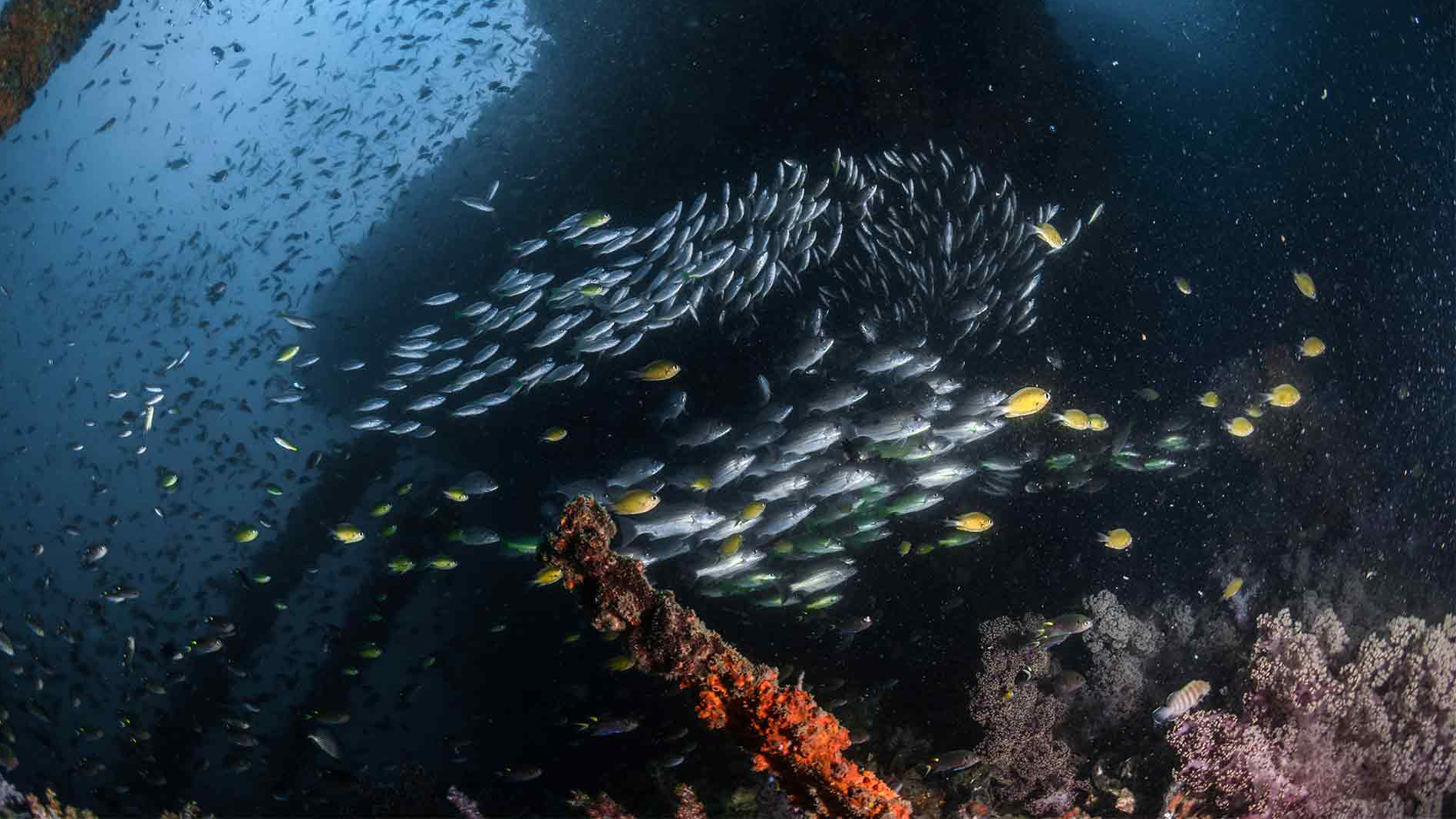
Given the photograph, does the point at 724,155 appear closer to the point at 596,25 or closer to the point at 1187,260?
the point at 596,25

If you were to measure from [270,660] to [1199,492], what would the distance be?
25.6 m

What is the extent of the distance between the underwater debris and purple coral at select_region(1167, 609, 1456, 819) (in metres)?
4.72

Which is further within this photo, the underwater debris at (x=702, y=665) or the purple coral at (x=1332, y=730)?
the purple coral at (x=1332, y=730)

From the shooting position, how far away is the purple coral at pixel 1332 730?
21.9 ft

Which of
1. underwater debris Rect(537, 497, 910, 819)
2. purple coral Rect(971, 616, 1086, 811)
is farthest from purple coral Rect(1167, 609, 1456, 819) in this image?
underwater debris Rect(537, 497, 910, 819)

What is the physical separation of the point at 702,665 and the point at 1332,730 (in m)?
7.45

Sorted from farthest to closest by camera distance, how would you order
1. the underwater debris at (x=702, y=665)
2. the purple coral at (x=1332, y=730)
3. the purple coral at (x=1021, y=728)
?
the purple coral at (x=1021, y=728), the purple coral at (x=1332, y=730), the underwater debris at (x=702, y=665)

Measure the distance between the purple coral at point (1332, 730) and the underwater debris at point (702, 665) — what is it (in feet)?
15.5

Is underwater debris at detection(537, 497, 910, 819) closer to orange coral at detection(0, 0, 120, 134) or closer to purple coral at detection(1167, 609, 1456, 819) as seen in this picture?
purple coral at detection(1167, 609, 1456, 819)

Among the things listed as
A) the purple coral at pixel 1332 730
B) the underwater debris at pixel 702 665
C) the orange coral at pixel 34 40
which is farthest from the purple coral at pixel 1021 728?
the orange coral at pixel 34 40

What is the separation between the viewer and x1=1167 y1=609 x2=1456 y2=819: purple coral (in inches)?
263

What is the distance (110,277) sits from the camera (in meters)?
34.9

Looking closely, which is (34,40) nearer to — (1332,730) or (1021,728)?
(1021,728)

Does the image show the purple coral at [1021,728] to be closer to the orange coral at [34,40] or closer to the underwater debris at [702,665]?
the underwater debris at [702,665]
